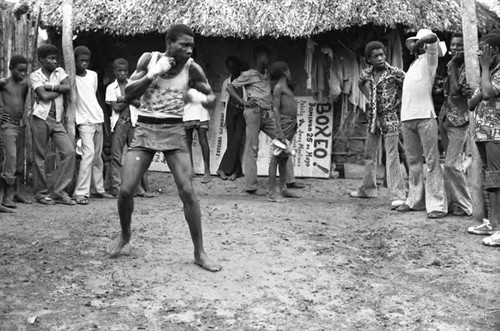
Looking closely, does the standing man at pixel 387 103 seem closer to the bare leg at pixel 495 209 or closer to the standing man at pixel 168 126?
the bare leg at pixel 495 209

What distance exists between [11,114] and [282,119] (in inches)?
134

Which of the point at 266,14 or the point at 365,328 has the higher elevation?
the point at 266,14

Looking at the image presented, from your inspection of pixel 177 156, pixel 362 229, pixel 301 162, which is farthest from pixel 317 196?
pixel 177 156

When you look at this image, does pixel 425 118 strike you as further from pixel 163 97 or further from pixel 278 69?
pixel 163 97

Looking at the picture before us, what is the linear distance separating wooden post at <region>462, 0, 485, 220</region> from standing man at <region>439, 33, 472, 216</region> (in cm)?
21

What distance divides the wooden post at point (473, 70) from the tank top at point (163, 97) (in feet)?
10.2

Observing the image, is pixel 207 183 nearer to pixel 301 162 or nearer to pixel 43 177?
pixel 301 162

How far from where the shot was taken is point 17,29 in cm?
948

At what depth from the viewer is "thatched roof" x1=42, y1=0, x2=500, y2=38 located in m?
10.3

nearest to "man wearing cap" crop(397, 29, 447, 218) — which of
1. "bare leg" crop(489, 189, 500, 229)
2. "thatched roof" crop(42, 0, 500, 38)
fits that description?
"bare leg" crop(489, 189, 500, 229)

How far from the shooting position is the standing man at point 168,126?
226 inches

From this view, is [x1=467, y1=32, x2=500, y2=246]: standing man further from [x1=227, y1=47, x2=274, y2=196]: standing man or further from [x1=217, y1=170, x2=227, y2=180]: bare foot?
[x1=217, y1=170, x2=227, y2=180]: bare foot

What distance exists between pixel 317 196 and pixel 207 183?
1.74m

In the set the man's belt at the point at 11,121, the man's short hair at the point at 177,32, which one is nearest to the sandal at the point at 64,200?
the man's belt at the point at 11,121
